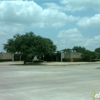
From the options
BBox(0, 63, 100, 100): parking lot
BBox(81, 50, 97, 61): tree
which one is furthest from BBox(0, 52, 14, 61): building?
BBox(0, 63, 100, 100): parking lot

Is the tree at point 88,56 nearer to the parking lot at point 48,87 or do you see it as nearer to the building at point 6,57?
the building at point 6,57

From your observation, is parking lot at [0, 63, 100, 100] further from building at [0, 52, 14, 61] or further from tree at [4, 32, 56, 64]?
building at [0, 52, 14, 61]

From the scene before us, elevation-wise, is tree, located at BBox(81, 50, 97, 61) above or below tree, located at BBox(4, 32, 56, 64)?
below

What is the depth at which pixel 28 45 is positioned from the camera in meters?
51.7

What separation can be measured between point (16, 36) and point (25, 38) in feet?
8.11

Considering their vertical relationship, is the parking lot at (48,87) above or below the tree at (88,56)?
below

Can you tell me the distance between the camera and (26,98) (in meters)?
10.1

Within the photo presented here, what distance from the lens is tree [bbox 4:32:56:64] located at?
50312 mm

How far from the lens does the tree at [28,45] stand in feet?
165

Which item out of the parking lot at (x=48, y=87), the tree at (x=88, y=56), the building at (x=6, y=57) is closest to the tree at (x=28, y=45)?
the tree at (x=88, y=56)

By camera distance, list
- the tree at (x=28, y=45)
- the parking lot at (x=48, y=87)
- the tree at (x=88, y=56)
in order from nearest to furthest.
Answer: the parking lot at (x=48, y=87) < the tree at (x=28, y=45) < the tree at (x=88, y=56)

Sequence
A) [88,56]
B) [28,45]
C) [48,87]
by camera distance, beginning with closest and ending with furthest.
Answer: [48,87]
[28,45]
[88,56]

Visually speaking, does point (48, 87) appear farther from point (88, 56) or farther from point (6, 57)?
point (6, 57)

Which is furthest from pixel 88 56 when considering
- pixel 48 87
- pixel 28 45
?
pixel 48 87
